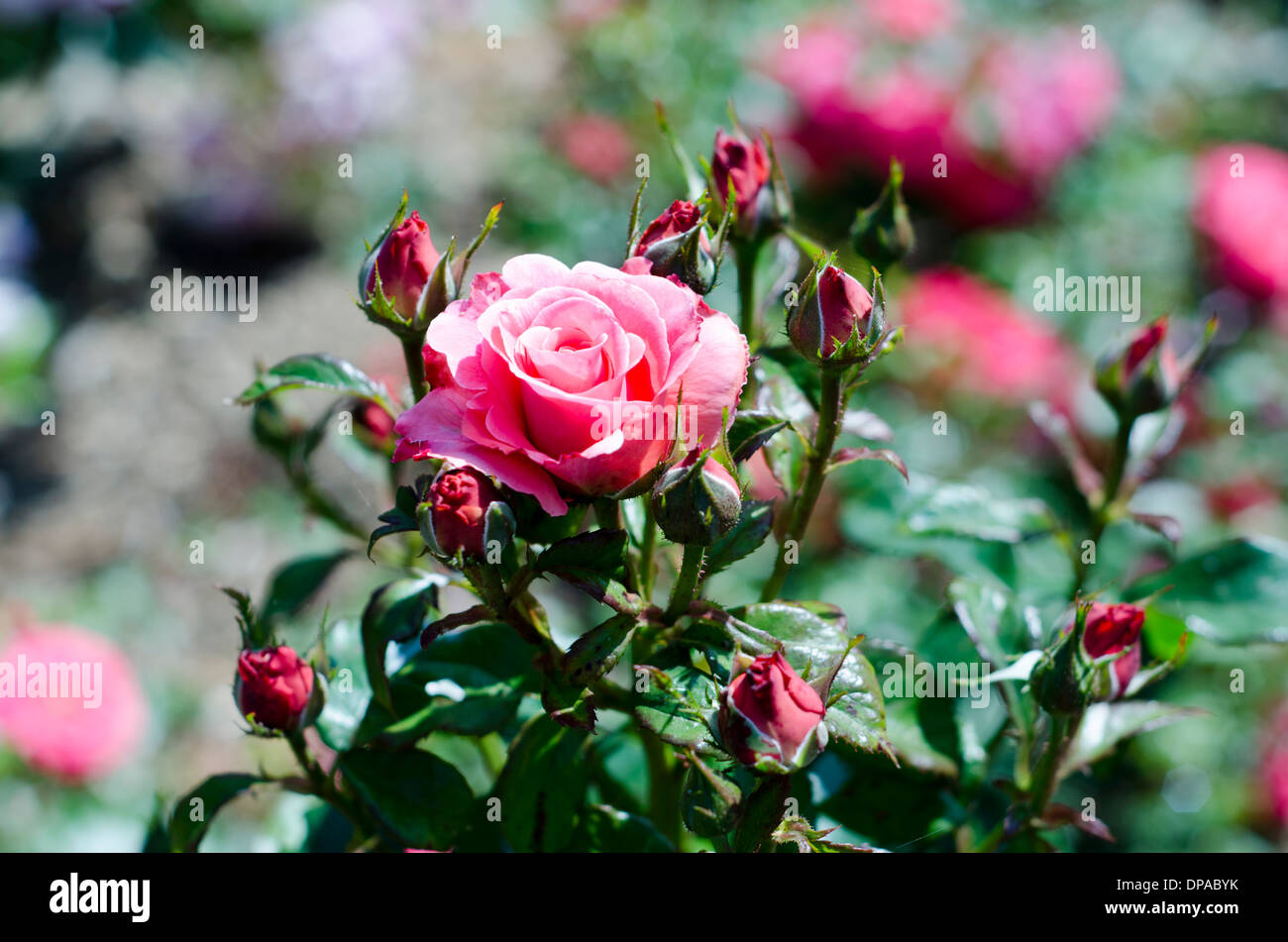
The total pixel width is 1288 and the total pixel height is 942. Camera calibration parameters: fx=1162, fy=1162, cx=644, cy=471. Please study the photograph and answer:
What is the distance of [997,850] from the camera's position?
0.74m

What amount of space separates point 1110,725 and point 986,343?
1.29m

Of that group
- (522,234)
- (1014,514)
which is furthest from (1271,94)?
(1014,514)

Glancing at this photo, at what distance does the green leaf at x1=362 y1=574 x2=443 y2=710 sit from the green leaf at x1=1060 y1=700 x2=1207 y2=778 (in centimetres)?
41

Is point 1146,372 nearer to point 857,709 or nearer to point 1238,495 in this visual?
point 857,709

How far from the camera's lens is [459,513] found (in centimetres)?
53

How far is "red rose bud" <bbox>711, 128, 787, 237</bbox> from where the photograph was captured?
70 centimetres

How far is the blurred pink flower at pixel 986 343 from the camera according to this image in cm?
192

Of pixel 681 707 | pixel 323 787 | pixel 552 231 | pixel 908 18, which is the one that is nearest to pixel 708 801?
pixel 681 707

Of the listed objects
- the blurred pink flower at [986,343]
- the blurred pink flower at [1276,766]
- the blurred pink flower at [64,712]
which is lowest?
the blurred pink flower at [1276,766]

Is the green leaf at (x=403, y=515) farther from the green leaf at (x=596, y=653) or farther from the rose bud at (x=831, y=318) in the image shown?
the rose bud at (x=831, y=318)

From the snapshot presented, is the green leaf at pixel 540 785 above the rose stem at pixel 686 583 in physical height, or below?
below

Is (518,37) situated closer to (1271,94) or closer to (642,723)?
(1271,94)

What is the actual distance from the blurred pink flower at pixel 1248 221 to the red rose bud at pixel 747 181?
1798mm

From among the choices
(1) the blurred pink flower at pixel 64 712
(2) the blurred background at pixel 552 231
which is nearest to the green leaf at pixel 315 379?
(2) the blurred background at pixel 552 231
